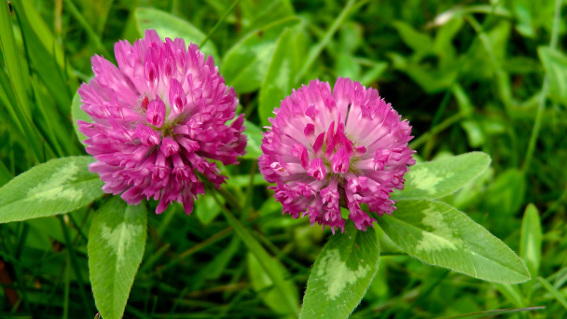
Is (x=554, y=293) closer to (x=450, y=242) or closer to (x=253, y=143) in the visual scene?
(x=450, y=242)

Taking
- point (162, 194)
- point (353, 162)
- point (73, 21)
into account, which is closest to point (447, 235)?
point (353, 162)

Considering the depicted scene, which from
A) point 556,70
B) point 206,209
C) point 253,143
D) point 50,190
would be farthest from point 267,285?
point 556,70

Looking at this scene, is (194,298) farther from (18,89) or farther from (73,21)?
(73,21)

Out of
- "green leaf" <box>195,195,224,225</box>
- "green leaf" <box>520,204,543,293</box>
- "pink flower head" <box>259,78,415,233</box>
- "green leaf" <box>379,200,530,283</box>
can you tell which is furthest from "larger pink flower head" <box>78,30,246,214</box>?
"green leaf" <box>520,204,543,293</box>

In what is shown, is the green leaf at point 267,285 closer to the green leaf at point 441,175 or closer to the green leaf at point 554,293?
the green leaf at point 441,175

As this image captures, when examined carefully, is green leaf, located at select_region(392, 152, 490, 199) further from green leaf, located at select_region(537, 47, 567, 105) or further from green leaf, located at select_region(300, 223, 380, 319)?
green leaf, located at select_region(537, 47, 567, 105)

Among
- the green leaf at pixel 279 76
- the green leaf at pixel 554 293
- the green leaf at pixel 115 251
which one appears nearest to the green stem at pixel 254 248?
the green leaf at pixel 115 251

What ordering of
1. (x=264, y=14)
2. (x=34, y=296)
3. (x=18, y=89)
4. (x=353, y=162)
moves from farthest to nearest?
(x=264, y=14) < (x=34, y=296) < (x=18, y=89) < (x=353, y=162)

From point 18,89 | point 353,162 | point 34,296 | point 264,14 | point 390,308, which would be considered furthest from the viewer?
point 264,14
